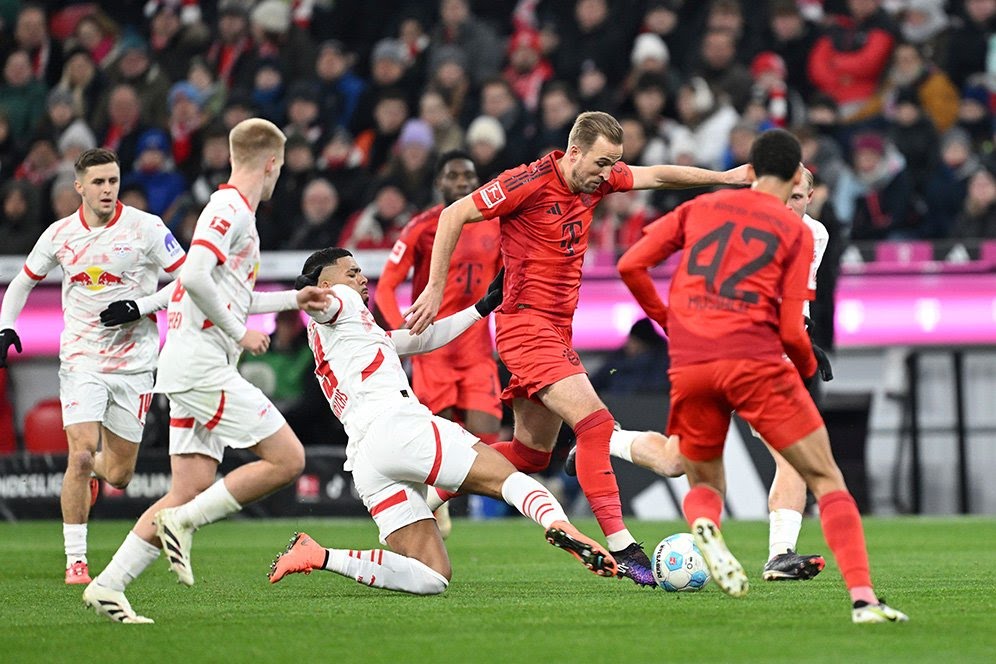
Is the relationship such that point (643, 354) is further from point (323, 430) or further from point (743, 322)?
point (743, 322)

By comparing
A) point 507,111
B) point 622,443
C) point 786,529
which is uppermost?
point 507,111

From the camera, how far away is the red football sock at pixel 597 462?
8539 mm

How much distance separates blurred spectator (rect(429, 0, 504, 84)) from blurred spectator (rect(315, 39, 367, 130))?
1.01 meters

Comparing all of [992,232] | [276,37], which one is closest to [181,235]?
[276,37]

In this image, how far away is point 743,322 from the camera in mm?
6625

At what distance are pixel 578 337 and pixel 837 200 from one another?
3257mm

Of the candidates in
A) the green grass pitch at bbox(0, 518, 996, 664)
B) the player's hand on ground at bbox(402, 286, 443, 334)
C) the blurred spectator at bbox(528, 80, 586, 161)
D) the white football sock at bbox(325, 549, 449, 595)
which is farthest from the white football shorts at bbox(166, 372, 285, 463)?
the blurred spectator at bbox(528, 80, 586, 161)

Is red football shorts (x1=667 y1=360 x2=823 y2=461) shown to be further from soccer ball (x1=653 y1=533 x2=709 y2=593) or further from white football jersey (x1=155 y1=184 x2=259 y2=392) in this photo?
white football jersey (x1=155 y1=184 x2=259 y2=392)

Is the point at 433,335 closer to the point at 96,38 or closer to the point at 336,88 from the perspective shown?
the point at 336,88

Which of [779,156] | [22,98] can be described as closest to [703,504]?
[779,156]

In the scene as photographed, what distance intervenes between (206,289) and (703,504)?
2326mm

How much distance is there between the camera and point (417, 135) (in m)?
17.7

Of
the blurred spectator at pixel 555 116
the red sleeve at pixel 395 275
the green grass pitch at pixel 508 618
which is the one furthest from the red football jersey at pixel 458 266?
the blurred spectator at pixel 555 116

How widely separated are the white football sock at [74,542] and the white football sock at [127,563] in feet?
8.71
